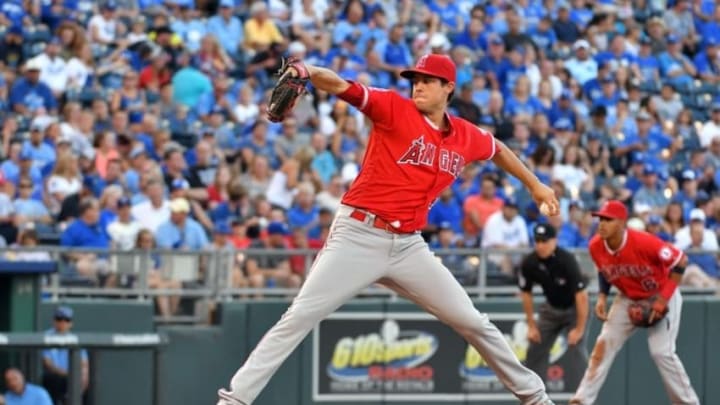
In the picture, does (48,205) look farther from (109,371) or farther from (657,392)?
(657,392)

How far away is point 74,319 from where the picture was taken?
45.9ft

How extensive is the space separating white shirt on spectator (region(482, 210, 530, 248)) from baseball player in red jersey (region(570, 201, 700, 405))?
11.3 feet

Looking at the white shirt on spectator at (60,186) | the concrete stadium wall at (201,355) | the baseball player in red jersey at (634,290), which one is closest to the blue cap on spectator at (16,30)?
the white shirt on spectator at (60,186)

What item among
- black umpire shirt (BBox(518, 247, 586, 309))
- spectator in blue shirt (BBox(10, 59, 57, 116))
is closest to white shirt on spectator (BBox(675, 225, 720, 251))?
black umpire shirt (BBox(518, 247, 586, 309))

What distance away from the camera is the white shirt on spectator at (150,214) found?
48.3 feet

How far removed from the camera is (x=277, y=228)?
48.6 ft

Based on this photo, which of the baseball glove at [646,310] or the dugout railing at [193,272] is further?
the dugout railing at [193,272]

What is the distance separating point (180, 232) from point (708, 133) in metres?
7.36

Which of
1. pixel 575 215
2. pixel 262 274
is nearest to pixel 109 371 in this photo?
pixel 262 274

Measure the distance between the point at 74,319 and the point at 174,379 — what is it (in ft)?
3.56

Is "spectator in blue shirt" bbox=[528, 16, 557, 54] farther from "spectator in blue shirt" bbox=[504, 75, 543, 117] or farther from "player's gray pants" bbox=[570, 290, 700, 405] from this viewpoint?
"player's gray pants" bbox=[570, 290, 700, 405]

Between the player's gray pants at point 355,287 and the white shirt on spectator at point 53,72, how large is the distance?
8.62m

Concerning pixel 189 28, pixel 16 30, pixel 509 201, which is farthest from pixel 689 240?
pixel 16 30

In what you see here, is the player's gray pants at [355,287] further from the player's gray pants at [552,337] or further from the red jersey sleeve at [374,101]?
the player's gray pants at [552,337]
